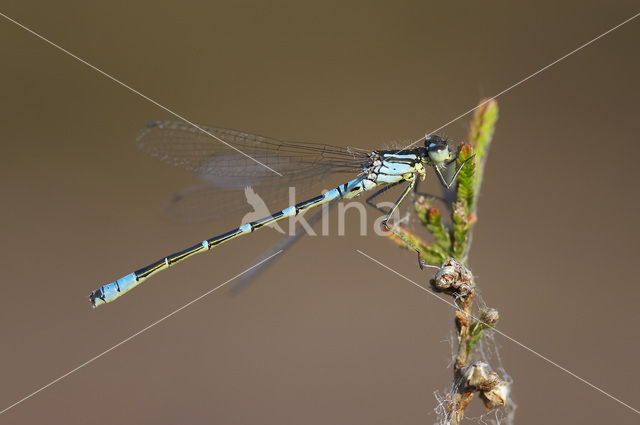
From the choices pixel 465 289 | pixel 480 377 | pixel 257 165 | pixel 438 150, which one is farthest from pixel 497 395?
pixel 257 165

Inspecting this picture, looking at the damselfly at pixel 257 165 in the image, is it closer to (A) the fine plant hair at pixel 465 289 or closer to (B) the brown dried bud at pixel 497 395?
(A) the fine plant hair at pixel 465 289

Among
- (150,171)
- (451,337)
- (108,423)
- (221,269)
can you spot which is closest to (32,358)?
(108,423)

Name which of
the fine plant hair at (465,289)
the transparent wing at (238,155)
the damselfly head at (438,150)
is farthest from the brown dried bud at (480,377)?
the transparent wing at (238,155)

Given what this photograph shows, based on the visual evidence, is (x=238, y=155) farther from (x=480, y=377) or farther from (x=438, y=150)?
(x=480, y=377)

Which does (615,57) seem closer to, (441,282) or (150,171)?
(441,282)

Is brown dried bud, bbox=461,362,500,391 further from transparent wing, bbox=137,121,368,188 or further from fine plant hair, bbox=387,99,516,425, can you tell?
transparent wing, bbox=137,121,368,188

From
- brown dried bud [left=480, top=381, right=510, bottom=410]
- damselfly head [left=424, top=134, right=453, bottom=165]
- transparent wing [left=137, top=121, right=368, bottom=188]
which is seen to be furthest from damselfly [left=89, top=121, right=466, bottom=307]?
brown dried bud [left=480, top=381, right=510, bottom=410]
